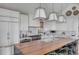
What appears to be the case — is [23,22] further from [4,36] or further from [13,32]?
[4,36]

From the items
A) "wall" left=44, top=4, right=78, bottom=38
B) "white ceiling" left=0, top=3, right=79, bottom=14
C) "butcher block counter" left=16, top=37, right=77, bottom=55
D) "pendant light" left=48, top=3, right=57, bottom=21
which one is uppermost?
"white ceiling" left=0, top=3, right=79, bottom=14

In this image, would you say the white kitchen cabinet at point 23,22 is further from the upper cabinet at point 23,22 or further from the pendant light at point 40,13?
the pendant light at point 40,13

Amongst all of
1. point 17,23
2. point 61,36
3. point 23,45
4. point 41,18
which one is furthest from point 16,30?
point 61,36

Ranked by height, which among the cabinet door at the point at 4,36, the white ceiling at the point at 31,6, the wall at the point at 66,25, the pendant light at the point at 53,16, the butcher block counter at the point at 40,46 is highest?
the white ceiling at the point at 31,6

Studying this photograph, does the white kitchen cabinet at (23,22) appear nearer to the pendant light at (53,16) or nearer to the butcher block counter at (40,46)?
the butcher block counter at (40,46)

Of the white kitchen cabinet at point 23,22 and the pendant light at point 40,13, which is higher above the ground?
the pendant light at point 40,13

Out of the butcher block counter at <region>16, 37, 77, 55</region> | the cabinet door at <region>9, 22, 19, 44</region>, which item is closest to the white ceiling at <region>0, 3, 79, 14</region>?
the cabinet door at <region>9, 22, 19, 44</region>

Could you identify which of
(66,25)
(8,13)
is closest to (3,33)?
(8,13)

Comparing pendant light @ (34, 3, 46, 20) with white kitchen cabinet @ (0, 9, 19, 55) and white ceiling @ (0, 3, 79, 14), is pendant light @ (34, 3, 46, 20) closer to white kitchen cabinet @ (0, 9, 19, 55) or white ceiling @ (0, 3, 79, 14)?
white ceiling @ (0, 3, 79, 14)

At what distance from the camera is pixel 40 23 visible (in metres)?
2.32

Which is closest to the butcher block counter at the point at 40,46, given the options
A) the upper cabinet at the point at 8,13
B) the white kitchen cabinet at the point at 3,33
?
the white kitchen cabinet at the point at 3,33

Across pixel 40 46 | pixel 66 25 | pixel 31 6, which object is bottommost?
pixel 40 46

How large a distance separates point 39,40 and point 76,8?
78 cm

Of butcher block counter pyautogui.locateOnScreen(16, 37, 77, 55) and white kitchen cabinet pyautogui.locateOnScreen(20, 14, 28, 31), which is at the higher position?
white kitchen cabinet pyautogui.locateOnScreen(20, 14, 28, 31)
